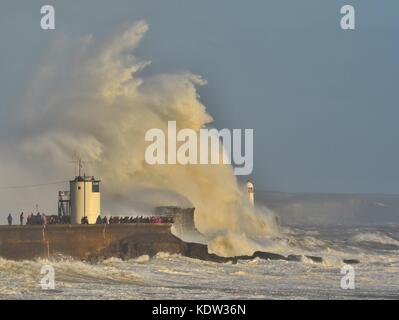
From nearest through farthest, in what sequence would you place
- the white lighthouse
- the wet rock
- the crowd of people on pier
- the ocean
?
the ocean, the crowd of people on pier, the white lighthouse, the wet rock

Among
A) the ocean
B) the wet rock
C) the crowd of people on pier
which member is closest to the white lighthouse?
the crowd of people on pier

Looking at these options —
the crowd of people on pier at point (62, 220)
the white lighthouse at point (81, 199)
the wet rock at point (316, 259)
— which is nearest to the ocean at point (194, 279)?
the wet rock at point (316, 259)

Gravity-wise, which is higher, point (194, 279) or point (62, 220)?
point (62, 220)

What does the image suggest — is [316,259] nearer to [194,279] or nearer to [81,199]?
[81,199]

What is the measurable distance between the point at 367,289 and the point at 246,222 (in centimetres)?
2861

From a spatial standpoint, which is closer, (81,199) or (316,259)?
(81,199)

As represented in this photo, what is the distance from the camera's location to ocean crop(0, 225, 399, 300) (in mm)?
30547

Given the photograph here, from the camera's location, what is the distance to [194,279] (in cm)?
3506

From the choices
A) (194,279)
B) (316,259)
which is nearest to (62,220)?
(194,279)

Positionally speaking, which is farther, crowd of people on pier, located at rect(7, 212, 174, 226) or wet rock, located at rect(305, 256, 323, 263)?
wet rock, located at rect(305, 256, 323, 263)

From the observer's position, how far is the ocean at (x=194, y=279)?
1203 inches

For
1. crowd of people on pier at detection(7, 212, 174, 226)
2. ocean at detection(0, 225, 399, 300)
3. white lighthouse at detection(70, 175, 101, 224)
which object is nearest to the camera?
ocean at detection(0, 225, 399, 300)

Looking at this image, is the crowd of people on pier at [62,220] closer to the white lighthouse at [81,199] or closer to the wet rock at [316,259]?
the white lighthouse at [81,199]

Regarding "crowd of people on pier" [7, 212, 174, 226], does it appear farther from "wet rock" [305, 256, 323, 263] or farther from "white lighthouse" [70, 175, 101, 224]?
"wet rock" [305, 256, 323, 263]
